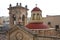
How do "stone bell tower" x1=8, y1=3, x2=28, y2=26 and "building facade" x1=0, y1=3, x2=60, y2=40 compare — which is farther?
"stone bell tower" x1=8, y1=3, x2=28, y2=26

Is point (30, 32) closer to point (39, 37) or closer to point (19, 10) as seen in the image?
point (39, 37)

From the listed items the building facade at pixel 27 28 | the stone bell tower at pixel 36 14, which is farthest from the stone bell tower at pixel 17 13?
the stone bell tower at pixel 36 14

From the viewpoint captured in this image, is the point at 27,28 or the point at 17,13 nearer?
the point at 27,28

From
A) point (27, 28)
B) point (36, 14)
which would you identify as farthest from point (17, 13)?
point (27, 28)

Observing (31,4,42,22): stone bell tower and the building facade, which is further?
(31,4,42,22): stone bell tower

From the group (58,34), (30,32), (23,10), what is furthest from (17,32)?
(58,34)

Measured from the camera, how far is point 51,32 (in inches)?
675

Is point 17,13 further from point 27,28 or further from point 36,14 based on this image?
point 27,28

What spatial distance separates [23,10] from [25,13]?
1.92 feet

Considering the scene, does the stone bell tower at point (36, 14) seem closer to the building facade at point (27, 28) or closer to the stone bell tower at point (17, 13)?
the building facade at point (27, 28)

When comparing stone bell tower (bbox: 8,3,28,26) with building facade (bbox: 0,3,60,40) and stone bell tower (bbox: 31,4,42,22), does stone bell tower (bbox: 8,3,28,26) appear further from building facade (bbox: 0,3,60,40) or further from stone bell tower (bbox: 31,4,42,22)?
stone bell tower (bbox: 31,4,42,22)

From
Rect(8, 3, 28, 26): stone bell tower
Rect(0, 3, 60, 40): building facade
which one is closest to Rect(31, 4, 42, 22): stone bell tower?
Rect(0, 3, 60, 40): building facade

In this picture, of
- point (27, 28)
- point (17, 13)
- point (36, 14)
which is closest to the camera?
point (27, 28)

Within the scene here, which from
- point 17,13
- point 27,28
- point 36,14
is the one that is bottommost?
point 27,28
